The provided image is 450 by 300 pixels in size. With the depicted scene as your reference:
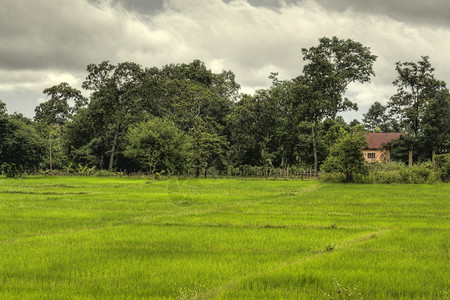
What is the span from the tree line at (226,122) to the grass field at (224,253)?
28.5m

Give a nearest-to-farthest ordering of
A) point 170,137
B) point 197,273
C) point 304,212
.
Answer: point 197,273 < point 304,212 < point 170,137

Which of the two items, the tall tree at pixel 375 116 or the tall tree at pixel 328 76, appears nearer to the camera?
the tall tree at pixel 328 76

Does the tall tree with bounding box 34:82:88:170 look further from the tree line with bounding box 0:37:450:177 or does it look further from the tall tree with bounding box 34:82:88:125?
the tree line with bounding box 0:37:450:177

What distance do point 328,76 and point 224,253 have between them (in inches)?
1588

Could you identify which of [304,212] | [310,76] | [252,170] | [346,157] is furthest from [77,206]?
[310,76]

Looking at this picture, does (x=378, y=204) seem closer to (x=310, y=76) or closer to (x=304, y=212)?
(x=304, y=212)

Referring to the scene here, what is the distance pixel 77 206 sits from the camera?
17344 mm

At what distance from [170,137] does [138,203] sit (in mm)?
26086

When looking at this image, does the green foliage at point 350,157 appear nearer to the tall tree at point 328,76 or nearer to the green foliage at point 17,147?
the tall tree at point 328,76

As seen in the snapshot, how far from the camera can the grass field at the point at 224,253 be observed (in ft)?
20.4

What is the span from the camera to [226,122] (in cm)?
5044

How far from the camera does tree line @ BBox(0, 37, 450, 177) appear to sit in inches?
1764

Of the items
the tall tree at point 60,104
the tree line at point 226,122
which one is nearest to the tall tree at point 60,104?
the tall tree at point 60,104

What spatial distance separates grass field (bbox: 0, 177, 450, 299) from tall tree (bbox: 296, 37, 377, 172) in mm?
30650
